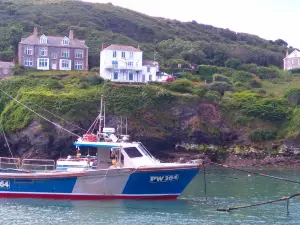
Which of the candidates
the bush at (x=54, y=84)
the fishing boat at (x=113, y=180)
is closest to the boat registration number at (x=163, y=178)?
the fishing boat at (x=113, y=180)

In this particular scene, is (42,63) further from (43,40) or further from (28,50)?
(43,40)

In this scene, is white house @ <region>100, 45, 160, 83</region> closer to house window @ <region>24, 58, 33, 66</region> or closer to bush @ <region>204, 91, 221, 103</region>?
bush @ <region>204, 91, 221, 103</region>

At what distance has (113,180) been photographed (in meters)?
28.1

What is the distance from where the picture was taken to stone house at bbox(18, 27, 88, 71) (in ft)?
267

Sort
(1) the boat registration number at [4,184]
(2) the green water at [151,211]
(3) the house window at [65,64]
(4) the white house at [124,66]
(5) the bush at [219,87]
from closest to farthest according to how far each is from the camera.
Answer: (2) the green water at [151,211]
(1) the boat registration number at [4,184]
(5) the bush at [219,87]
(4) the white house at [124,66]
(3) the house window at [65,64]

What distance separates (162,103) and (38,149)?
15.8 meters

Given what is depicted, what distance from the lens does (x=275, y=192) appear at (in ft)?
113

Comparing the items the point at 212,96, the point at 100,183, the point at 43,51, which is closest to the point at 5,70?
the point at 43,51

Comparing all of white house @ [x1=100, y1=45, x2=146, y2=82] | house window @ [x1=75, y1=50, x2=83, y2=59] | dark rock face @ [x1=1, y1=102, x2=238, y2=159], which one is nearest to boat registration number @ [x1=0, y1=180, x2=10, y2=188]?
dark rock face @ [x1=1, y1=102, x2=238, y2=159]

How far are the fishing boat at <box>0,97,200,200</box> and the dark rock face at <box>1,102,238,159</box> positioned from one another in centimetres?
2810

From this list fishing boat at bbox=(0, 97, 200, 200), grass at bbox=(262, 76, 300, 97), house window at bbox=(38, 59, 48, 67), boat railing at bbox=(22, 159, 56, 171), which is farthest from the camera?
house window at bbox=(38, 59, 48, 67)

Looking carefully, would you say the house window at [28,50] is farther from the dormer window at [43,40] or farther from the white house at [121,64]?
the white house at [121,64]

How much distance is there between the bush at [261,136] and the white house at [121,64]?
20192 millimetres

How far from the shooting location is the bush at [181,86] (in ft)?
228
